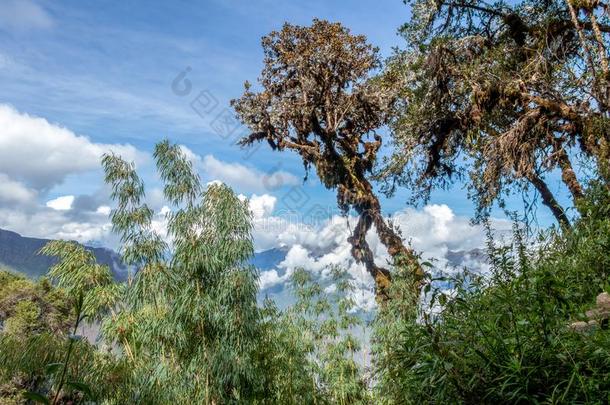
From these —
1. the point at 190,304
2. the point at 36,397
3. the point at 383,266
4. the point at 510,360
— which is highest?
the point at 383,266

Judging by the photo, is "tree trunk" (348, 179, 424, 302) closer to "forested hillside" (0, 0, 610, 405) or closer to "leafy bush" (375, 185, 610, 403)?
"forested hillside" (0, 0, 610, 405)

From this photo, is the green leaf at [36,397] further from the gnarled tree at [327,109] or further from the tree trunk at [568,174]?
the gnarled tree at [327,109]

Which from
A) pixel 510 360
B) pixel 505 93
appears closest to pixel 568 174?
pixel 505 93

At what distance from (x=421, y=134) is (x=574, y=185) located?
4.09m

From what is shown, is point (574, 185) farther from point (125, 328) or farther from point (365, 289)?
point (125, 328)

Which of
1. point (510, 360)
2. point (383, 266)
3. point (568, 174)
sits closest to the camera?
point (510, 360)

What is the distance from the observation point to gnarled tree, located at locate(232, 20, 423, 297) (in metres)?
17.1

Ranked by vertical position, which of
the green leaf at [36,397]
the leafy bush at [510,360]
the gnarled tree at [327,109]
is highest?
the gnarled tree at [327,109]

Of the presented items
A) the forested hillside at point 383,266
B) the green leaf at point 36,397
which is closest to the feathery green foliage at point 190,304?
the forested hillside at point 383,266

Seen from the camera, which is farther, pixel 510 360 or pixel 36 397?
pixel 510 360

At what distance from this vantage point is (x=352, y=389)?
1234cm

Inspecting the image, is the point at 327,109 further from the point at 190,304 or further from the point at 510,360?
the point at 510,360

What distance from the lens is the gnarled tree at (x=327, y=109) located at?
56.2 ft

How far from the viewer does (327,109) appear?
17.5 metres
